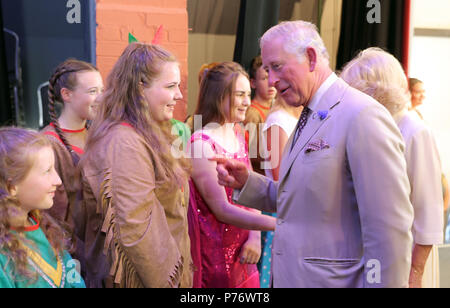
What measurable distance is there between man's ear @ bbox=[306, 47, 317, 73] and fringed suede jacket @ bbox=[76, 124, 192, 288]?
1.99 feet

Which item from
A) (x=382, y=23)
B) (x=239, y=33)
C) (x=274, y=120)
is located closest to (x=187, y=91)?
(x=239, y=33)

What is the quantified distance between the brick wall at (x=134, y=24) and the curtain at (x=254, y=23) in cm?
55

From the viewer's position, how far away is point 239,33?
3652mm

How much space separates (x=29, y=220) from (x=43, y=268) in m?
0.16

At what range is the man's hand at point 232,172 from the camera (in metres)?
1.75

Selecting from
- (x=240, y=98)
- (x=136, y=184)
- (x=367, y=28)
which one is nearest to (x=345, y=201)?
(x=136, y=184)

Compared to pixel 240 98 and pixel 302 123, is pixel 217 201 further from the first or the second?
pixel 302 123

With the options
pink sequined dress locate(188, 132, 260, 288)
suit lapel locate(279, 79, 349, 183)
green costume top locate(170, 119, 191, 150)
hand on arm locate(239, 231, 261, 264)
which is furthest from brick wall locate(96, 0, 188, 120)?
suit lapel locate(279, 79, 349, 183)

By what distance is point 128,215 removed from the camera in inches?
65.5

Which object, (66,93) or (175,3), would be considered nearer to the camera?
(66,93)

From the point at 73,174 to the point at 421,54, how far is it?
10.5ft

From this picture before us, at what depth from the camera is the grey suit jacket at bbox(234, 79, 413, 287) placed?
1331 mm

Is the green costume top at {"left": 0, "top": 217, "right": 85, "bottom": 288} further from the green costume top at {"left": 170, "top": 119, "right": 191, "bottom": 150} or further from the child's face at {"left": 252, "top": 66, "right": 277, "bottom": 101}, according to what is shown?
the child's face at {"left": 252, "top": 66, "right": 277, "bottom": 101}

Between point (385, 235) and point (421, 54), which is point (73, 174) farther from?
point (421, 54)
